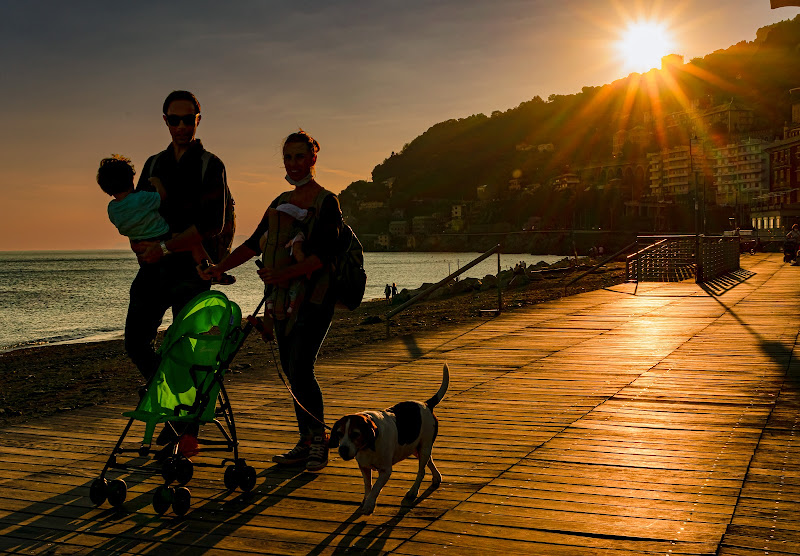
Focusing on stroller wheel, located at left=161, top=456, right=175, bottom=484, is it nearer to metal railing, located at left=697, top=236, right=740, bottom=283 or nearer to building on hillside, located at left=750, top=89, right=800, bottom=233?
metal railing, located at left=697, top=236, right=740, bottom=283

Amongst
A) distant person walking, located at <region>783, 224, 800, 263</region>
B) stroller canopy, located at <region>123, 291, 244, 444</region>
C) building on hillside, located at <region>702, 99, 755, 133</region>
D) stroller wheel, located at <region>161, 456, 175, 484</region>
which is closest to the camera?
stroller wheel, located at <region>161, 456, 175, 484</region>

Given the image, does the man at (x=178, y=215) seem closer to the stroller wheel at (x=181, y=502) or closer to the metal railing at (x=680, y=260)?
the stroller wheel at (x=181, y=502)

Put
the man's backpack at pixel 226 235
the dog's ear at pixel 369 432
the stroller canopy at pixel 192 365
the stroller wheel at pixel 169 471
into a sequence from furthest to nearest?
the man's backpack at pixel 226 235 < the stroller canopy at pixel 192 365 < the stroller wheel at pixel 169 471 < the dog's ear at pixel 369 432

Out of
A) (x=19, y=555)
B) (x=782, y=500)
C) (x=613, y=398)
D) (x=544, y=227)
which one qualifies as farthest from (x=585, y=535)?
(x=544, y=227)

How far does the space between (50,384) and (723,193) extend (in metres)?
155

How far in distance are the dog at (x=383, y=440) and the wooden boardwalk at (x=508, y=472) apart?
14 cm

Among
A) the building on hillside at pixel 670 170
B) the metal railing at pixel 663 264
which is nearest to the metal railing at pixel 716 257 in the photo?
the metal railing at pixel 663 264

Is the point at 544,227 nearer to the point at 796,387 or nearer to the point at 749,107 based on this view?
the point at 749,107

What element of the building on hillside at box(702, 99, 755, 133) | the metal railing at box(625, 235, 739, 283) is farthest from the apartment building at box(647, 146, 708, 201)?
the metal railing at box(625, 235, 739, 283)

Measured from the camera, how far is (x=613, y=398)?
22.4ft

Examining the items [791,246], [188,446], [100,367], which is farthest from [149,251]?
[791,246]

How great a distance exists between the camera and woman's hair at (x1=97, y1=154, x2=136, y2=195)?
4.54 m

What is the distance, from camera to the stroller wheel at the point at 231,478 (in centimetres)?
425

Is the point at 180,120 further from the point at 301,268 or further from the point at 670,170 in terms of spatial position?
the point at 670,170
